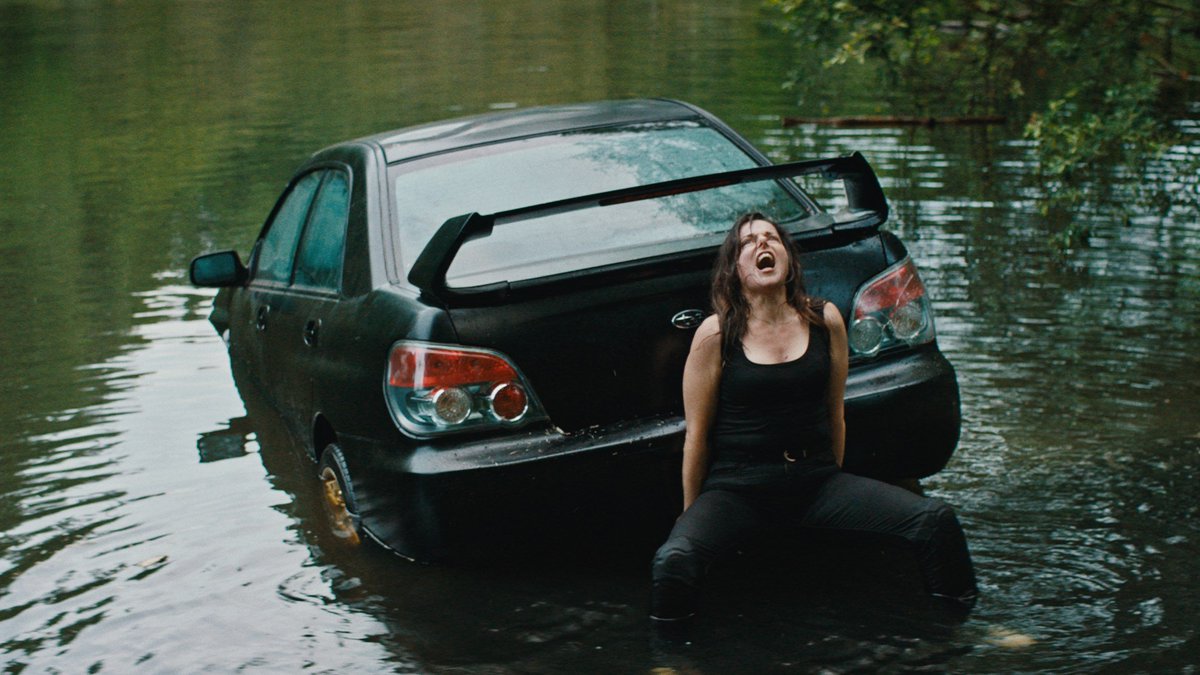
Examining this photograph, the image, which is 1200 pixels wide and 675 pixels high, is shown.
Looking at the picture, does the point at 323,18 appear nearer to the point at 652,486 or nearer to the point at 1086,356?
the point at 1086,356

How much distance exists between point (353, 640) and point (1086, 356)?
4.76 metres

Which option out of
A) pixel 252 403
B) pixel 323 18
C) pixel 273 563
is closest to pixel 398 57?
pixel 323 18

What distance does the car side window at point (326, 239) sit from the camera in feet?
19.6

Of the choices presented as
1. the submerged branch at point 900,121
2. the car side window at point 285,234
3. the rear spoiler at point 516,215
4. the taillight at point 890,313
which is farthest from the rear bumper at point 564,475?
the submerged branch at point 900,121

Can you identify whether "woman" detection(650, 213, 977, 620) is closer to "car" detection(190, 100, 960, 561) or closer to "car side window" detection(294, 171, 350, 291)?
"car" detection(190, 100, 960, 561)

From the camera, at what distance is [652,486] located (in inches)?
194

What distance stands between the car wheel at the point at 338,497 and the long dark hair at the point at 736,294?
1.52 m

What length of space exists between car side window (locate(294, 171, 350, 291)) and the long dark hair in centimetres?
162

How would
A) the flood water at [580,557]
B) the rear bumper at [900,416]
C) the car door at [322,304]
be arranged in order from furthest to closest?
the car door at [322,304]
the rear bumper at [900,416]
the flood water at [580,557]

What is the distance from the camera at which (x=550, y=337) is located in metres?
4.91

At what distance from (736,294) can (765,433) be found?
1.40ft

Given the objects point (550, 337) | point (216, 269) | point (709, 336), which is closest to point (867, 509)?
point (709, 336)

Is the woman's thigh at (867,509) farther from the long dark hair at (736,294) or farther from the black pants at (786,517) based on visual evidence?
the long dark hair at (736,294)

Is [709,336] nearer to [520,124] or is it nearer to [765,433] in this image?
[765,433]
